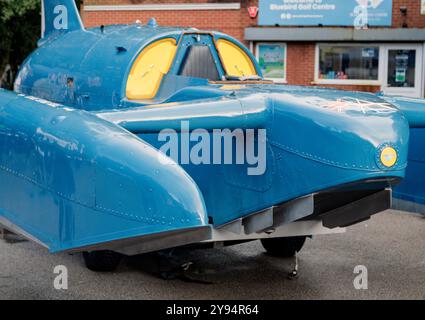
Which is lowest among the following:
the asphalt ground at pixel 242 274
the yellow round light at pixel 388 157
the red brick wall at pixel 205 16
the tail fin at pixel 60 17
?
the asphalt ground at pixel 242 274

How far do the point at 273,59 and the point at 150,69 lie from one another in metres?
13.3

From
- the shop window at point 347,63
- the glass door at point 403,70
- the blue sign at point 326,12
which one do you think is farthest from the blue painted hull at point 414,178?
the shop window at point 347,63

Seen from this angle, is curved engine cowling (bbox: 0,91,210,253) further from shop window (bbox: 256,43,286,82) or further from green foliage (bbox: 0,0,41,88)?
green foliage (bbox: 0,0,41,88)

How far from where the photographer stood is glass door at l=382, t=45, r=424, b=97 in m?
19.6

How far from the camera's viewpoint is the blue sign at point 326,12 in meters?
19.5

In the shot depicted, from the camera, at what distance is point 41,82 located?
8.88m

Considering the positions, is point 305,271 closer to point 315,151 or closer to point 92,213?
point 315,151

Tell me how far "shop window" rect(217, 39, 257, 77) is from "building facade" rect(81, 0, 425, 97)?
11.6m

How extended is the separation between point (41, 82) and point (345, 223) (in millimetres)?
4120

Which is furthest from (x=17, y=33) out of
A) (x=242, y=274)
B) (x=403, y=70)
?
(x=242, y=274)

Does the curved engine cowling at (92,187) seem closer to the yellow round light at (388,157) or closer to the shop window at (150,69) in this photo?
the yellow round light at (388,157)

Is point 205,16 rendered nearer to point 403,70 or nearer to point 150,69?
point 403,70

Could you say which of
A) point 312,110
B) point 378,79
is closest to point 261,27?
point 378,79

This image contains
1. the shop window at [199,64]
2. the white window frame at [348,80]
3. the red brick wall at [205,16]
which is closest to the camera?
the shop window at [199,64]
